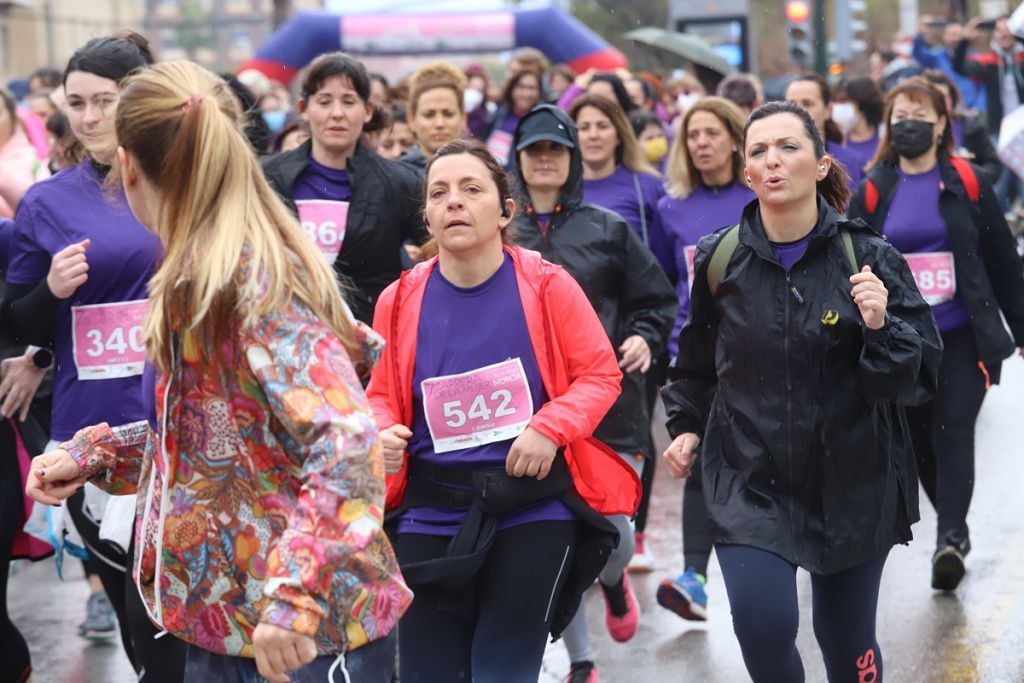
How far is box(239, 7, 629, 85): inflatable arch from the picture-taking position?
95.1 ft

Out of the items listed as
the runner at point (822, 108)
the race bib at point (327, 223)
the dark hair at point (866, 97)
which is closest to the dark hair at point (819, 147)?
the race bib at point (327, 223)

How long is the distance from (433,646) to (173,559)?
144 cm

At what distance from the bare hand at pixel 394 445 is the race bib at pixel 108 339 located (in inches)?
43.9

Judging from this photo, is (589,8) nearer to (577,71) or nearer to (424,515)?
(577,71)

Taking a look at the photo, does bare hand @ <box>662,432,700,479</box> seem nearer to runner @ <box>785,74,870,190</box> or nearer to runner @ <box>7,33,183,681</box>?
runner @ <box>7,33,183,681</box>

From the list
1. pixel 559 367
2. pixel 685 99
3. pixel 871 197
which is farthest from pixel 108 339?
pixel 685 99

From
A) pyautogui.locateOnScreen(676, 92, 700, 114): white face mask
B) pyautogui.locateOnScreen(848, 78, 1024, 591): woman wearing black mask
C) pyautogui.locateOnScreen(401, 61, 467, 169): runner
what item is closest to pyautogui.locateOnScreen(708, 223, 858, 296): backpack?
pyautogui.locateOnScreen(848, 78, 1024, 591): woman wearing black mask

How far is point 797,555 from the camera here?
465cm

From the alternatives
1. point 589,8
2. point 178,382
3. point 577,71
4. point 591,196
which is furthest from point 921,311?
point 589,8

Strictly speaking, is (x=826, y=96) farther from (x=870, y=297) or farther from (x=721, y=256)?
(x=870, y=297)

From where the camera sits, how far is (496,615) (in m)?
4.48

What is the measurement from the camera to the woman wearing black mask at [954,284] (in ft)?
23.6

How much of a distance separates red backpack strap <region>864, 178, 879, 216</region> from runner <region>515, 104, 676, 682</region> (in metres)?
1.50

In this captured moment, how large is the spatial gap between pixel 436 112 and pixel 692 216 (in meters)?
1.53
